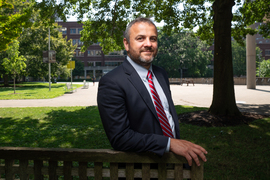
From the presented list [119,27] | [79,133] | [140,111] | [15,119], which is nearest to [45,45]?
[119,27]

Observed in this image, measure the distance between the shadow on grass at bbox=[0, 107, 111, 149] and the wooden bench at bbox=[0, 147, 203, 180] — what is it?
12.0 feet

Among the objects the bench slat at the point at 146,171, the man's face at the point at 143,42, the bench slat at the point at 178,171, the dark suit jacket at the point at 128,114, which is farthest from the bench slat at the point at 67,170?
the man's face at the point at 143,42

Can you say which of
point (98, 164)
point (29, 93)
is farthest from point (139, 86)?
point (29, 93)

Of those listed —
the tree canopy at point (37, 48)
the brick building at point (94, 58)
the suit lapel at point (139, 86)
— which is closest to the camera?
the suit lapel at point (139, 86)

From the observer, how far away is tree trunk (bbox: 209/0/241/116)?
8609 mm

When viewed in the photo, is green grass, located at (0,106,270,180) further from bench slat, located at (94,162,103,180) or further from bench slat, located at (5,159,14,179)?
bench slat, located at (5,159,14,179)

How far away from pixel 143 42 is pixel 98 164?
1.07 meters

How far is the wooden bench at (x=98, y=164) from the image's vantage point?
1.83m

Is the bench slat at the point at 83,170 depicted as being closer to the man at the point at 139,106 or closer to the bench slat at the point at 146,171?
the man at the point at 139,106

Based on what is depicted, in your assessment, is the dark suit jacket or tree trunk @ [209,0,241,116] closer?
the dark suit jacket

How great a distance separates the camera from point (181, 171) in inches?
73.1

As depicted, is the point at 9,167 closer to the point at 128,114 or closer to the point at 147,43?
the point at 128,114

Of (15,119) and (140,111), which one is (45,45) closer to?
(15,119)

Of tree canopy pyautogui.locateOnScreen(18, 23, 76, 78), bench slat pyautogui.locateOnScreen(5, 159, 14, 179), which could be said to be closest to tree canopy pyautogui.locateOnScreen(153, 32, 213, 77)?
tree canopy pyautogui.locateOnScreen(18, 23, 76, 78)
